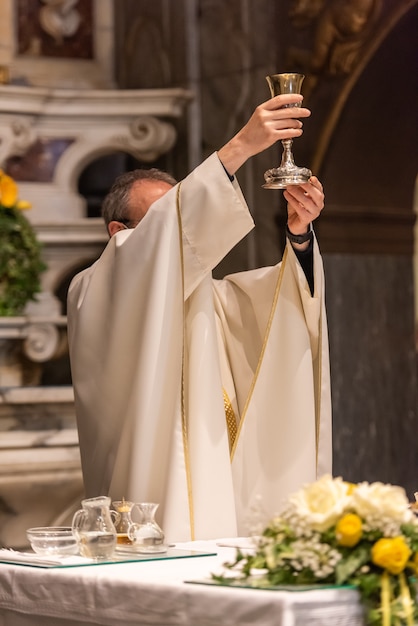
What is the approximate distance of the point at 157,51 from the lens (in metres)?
7.45

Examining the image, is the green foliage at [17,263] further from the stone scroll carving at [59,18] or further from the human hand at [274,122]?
the human hand at [274,122]

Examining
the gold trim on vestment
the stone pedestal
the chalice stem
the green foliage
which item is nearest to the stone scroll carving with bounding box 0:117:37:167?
the green foliage

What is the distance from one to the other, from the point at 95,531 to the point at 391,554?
0.80 metres

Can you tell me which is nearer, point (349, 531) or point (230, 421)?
point (349, 531)

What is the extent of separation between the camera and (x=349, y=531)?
7.70 ft

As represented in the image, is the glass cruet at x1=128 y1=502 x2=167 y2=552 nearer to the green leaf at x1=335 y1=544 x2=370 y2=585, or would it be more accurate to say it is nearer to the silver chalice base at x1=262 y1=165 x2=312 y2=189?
the green leaf at x1=335 y1=544 x2=370 y2=585

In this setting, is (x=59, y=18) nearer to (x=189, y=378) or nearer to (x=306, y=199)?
(x=306, y=199)

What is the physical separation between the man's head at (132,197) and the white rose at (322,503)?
182 cm

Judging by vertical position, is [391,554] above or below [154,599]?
above

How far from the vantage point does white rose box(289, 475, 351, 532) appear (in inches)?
93.8

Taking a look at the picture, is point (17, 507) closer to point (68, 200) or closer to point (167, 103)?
point (68, 200)

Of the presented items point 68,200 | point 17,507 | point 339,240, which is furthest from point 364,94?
point 17,507

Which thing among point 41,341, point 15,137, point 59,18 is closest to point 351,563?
point 41,341

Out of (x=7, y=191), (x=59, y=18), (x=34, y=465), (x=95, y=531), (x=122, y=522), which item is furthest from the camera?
(x=59, y=18)
